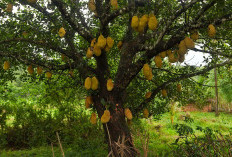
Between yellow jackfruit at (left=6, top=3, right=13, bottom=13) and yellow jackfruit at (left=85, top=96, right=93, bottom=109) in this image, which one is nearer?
yellow jackfruit at (left=6, top=3, right=13, bottom=13)

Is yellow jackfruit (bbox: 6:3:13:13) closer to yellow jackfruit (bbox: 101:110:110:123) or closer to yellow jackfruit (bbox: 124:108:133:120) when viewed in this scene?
yellow jackfruit (bbox: 101:110:110:123)

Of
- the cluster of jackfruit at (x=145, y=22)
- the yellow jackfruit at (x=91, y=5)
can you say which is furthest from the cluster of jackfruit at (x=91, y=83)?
the yellow jackfruit at (x=91, y=5)

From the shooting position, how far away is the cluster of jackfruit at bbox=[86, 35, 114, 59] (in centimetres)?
318

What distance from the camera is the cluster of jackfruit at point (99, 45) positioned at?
3180mm

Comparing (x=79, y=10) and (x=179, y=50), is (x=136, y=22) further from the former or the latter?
(x=79, y=10)

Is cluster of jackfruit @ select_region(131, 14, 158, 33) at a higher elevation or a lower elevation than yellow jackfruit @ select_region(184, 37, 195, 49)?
higher

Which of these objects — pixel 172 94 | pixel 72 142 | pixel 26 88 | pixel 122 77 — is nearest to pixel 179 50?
pixel 122 77

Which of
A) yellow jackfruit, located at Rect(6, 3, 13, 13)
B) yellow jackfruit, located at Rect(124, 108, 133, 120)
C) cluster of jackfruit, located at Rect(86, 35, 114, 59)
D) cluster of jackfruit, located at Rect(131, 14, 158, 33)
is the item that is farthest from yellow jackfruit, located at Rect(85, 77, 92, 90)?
yellow jackfruit, located at Rect(6, 3, 13, 13)

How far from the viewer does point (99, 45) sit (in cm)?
317

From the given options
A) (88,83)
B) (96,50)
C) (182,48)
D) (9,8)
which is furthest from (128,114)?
(9,8)

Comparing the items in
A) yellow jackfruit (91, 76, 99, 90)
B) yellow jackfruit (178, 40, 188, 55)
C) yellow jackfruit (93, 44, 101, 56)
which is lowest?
yellow jackfruit (91, 76, 99, 90)

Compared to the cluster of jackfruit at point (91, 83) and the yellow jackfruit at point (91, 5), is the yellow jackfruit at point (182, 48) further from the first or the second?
the yellow jackfruit at point (91, 5)

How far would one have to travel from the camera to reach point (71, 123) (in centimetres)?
722

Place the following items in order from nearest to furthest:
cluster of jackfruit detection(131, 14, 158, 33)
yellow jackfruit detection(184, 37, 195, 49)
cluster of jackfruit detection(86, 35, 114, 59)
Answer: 1. yellow jackfruit detection(184, 37, 195, 49)
2. cluster of jackfruit detection(131, 14, 158, 33)
3. cluster of jackfruit detection(86, 35, 114, 59)
